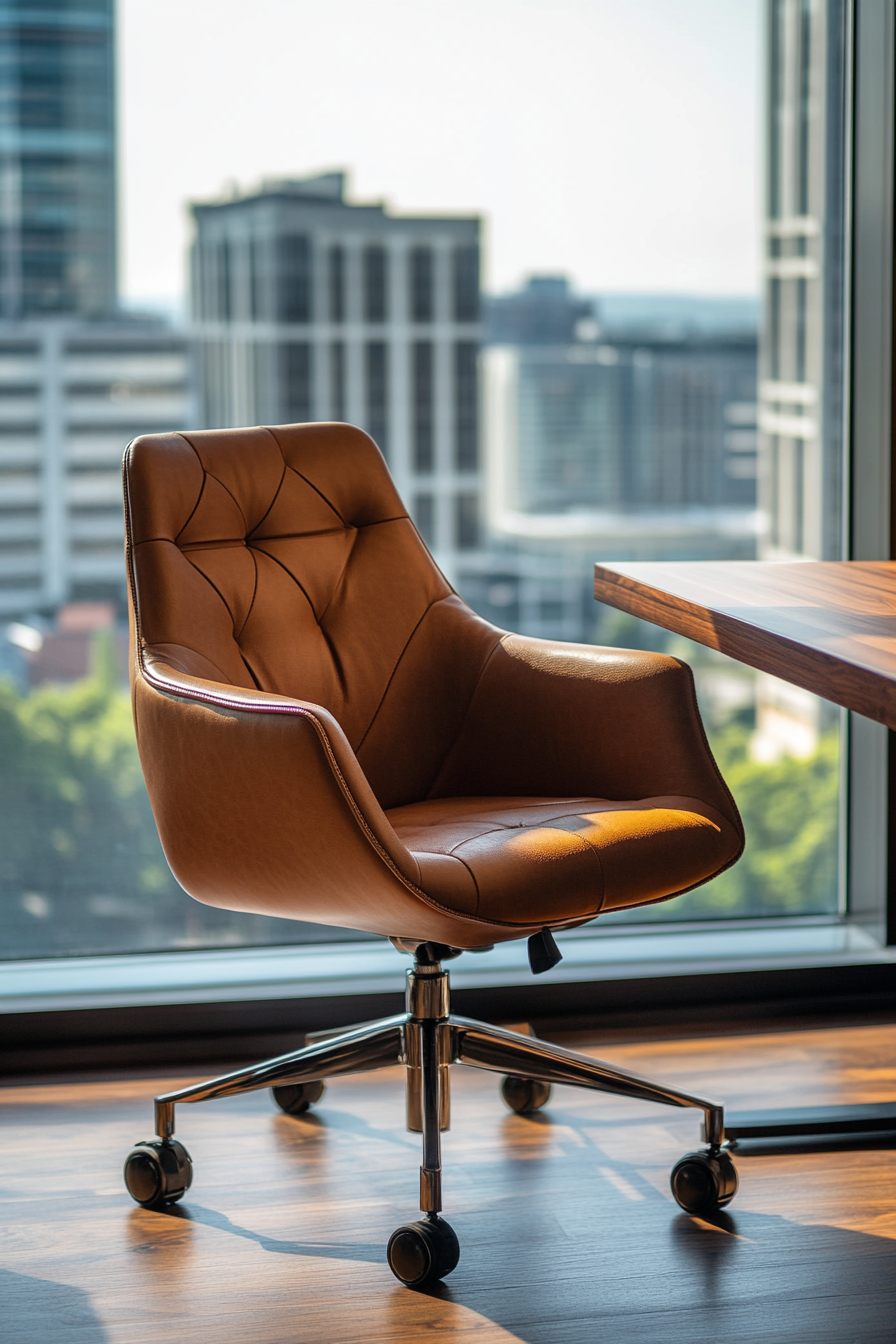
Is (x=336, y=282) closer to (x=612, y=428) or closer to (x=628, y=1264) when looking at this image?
(x=612, y=428)

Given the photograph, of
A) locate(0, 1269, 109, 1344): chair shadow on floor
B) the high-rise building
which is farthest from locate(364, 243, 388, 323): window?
locate(0, 1269, 109, 1344): chair shadow on floor

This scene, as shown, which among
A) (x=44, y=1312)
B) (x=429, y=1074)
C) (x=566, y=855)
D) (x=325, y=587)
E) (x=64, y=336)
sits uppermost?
(x=64, y=336)

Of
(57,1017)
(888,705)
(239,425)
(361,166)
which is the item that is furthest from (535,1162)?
(361,166)

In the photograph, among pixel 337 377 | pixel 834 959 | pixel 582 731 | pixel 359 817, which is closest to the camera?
pixel 359 817

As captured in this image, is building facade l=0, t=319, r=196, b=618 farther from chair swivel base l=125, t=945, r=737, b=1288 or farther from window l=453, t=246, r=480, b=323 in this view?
chair swivel base l=125, t=945, r=737, b=1288

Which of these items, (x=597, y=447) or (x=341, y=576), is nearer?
(x=341, y=576)

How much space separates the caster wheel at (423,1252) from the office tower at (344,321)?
127cm

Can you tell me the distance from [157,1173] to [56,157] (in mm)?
1586

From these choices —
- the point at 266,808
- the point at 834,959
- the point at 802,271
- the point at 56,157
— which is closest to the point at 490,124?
the point at 802,271

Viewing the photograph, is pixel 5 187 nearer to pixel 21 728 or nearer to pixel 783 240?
pixel 21 728

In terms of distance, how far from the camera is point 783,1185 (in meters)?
1.92

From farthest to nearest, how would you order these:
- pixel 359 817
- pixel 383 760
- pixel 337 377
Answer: pixel 337 377 < pixel 383 760 < pixel 359 817

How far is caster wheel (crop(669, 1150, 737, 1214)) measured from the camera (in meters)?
1.83

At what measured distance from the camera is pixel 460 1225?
183 cm
